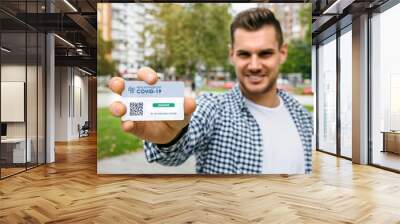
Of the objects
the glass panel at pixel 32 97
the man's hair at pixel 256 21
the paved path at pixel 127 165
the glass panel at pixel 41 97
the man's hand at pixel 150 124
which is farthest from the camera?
the glass panel at pixel 41 97

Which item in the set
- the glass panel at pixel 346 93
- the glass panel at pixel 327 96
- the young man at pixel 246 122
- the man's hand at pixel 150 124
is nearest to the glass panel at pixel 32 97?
the young man at pixel 246 122

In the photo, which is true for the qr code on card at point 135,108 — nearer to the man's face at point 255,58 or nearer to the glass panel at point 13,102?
the man's face at point 255,58

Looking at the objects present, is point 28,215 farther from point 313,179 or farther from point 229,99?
point 313,179

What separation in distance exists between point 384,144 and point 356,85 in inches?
46.5

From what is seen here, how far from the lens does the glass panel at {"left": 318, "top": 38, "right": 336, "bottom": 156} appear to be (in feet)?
29.0

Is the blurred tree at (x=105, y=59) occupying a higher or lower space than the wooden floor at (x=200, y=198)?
higher

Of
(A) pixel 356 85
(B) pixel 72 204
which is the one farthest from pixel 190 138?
(A) pixel 356 85

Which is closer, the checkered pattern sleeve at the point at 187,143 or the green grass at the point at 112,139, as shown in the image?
the checkered pattern sleeve at the point at 187,143

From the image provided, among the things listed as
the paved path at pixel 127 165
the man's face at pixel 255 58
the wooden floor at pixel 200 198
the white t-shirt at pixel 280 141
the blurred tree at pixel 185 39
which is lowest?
the wooden floor at pixel 200 198

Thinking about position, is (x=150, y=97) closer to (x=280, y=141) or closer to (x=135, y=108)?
(x=135, y=108)

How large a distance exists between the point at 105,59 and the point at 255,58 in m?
1.60

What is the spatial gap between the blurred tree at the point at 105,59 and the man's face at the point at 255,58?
121cm

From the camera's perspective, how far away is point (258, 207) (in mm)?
4074

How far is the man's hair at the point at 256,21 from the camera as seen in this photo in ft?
11.1
